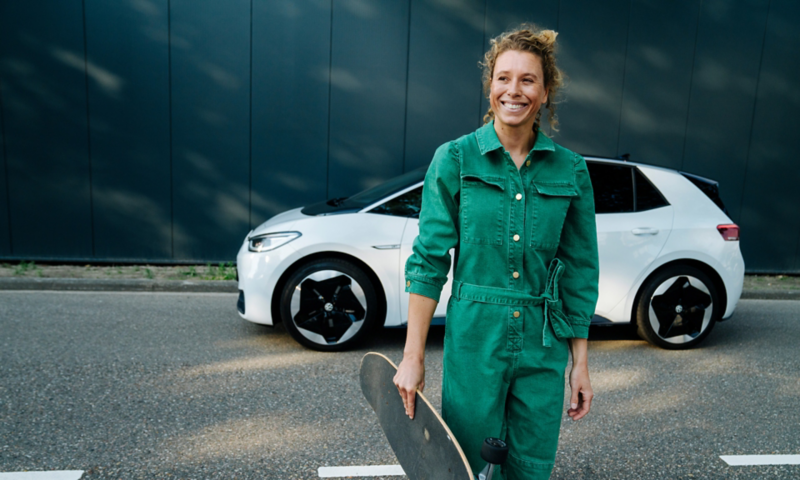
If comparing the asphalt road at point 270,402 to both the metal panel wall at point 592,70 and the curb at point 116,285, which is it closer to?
the curb at point 116,285

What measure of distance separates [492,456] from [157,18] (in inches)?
305

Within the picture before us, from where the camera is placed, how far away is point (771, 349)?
5176 millimetres

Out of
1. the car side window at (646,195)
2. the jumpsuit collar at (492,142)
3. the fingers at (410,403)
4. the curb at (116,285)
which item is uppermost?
the jumpsuit collar at (492,142)

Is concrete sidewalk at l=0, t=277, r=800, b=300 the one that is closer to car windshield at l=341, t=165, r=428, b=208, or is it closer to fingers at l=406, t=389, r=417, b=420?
car windshield at l=341, t=165, r=428, b=208

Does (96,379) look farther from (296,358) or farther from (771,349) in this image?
(771,349)

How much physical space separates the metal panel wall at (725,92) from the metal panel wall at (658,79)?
0.46 feet

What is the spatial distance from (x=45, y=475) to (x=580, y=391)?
2.48 m

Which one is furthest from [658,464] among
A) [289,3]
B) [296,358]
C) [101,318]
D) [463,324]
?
[289,3]

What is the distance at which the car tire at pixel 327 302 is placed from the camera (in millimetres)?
4684

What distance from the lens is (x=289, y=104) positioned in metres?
7.91

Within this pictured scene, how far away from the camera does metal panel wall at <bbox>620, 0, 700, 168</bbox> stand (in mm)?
8203

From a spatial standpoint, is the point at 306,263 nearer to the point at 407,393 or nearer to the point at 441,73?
the point at 407,393

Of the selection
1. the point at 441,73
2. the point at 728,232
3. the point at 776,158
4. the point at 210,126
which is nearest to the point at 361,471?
the point at 728,232

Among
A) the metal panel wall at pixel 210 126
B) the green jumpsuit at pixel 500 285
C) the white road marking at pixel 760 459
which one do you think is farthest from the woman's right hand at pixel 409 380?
the metal panel wall at pixel 210 126
